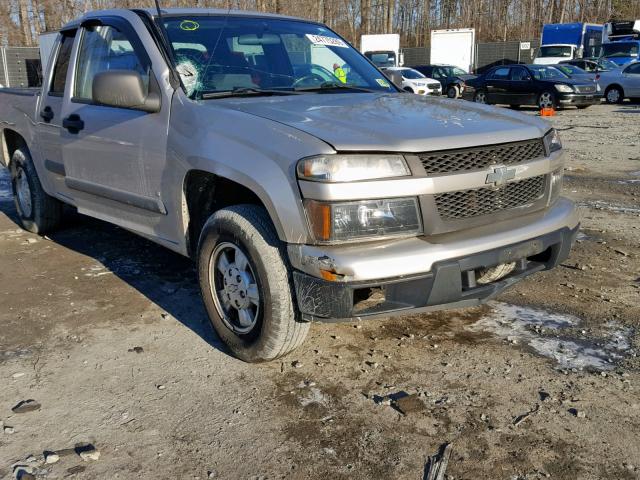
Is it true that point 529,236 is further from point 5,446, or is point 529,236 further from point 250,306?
point 5,446

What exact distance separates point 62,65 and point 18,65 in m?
26.6

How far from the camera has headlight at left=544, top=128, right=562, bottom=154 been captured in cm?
349

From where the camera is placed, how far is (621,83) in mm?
21188

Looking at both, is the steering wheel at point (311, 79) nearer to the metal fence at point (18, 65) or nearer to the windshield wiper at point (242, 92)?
the windshield wiper at point (242, 92)

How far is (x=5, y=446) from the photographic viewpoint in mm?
2771

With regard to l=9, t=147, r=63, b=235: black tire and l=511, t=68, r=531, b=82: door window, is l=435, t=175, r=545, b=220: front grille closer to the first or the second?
l=9, t=147, r=63, b=235: black tire


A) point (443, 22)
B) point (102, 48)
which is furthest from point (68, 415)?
point (443, 22)

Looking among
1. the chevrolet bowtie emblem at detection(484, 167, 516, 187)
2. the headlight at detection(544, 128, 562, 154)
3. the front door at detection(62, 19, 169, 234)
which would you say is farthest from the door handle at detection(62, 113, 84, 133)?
the headlight at detection(544, 128, 562, 154)

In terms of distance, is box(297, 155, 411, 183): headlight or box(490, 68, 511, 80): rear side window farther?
box(490, 68, 511, 80): rear side window

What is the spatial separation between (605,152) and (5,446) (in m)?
9.96

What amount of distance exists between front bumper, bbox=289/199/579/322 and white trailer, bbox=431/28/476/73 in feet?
114

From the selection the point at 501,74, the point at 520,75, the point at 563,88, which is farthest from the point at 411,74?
the point at 563,88

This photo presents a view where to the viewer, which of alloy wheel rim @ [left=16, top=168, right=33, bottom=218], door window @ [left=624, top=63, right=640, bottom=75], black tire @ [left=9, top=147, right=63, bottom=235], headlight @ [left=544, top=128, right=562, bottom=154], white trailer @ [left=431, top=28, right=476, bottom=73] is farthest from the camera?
white trailer @ [left=431, top=28, right=476, bottom=73]

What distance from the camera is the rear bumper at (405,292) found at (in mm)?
2832
